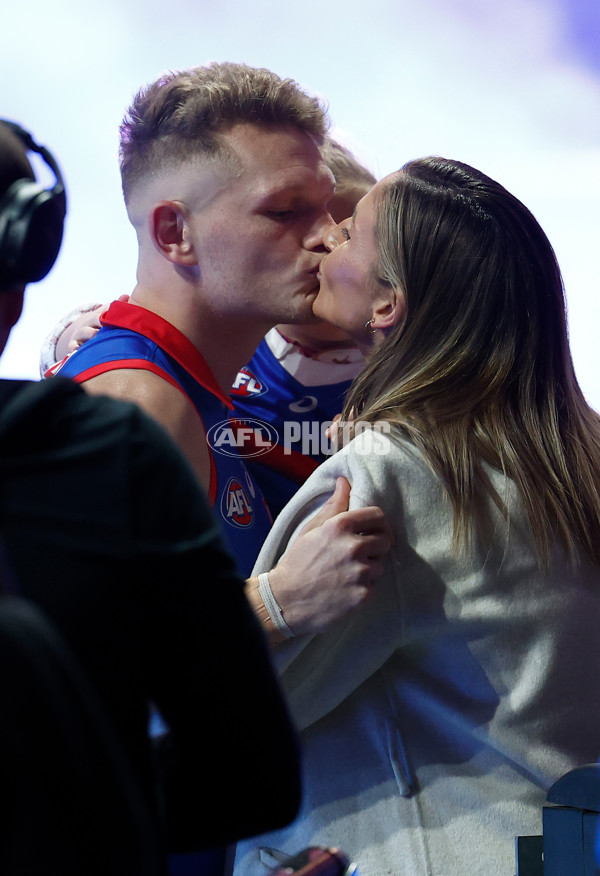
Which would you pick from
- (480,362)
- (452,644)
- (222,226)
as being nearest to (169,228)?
(222,226)

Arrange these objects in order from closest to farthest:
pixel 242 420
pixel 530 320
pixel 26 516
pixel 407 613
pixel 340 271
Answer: pixel 26 516 < pixel 407 613 < pixel 530 320 < pixel 340 271 < pixel 242 420

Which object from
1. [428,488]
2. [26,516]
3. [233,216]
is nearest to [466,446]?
[428,488]

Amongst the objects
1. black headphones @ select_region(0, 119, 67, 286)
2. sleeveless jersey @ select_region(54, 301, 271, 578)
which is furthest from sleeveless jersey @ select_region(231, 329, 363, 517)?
black headphones @ select_region(0, 119, 67, 286)

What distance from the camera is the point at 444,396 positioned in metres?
1.22

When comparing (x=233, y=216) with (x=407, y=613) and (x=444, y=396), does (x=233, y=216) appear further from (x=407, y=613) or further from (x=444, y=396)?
(x=407, y=613)

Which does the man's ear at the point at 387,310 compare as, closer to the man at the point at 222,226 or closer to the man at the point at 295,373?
the man at the point at 222,226

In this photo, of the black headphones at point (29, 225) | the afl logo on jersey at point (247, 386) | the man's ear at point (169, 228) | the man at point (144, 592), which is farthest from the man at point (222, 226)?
the man at point (144, 592)

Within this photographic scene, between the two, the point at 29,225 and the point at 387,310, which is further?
the point at 387,310

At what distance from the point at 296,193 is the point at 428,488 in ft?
2.26

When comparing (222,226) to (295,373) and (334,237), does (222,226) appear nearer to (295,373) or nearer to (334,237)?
(334,237)

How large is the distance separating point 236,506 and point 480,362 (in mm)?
484

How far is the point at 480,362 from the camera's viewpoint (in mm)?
1259

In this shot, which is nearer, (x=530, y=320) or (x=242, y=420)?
(x=530, y=320)

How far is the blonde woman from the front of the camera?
1.11m
